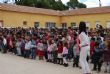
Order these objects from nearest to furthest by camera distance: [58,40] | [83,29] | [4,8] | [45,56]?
1. [83,29]
2. [58,40]
3. [45,56]
4. [4,8]

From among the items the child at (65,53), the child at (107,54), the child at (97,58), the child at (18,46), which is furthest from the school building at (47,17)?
the child at (107,54)

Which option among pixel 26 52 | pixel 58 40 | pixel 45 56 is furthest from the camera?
pixel 26 52

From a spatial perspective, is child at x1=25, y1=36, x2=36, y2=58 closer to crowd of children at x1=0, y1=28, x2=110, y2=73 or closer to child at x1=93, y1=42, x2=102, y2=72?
crowd of children at x1=0, y1=28, x2=110, y2=73

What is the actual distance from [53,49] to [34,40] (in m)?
2.60

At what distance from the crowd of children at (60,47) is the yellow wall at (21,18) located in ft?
51.2

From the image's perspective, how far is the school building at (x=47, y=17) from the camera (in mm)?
37938

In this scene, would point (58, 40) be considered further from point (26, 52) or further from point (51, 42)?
point (26, 52)

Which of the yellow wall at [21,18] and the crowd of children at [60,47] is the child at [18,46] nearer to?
the crowd of children at [60,47]

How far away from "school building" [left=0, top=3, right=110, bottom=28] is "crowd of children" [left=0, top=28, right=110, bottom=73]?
15.9 m

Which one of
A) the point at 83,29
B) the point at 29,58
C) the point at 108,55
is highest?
the point at 83,29

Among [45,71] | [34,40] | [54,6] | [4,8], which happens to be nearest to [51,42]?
[34,40]

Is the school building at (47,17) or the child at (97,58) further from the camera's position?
the school building at (47,17)

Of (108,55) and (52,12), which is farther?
(52,12)

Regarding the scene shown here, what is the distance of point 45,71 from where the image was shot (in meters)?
13.3
